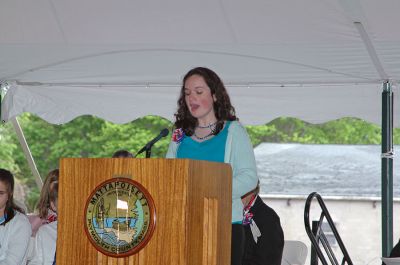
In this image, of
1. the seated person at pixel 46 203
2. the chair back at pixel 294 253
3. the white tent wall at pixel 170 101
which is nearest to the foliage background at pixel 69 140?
the chair back at pixel 294 253

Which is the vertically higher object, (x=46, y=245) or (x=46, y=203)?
(x=46, y=203)

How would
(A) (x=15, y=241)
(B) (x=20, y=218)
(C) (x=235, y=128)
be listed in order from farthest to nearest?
1. (B) (x=20, y=218)
2. (A) (x=15, y=241)
3. (C) (x=235, y=128)

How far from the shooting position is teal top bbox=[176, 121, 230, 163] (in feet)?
13.0

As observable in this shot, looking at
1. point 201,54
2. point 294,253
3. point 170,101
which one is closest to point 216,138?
point 201,54

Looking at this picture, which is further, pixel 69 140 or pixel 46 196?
pixel 69 140

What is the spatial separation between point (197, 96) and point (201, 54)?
407 cm

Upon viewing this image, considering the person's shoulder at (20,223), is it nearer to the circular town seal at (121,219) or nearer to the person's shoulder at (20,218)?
the person's shoulder at (20,218)

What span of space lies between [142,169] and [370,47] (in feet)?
15.3

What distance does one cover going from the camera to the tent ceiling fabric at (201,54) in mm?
7449

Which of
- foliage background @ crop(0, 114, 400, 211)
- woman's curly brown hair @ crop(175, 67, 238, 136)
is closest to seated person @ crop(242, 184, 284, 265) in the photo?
woman's curly brown hair @ crop(175, 67, 238, 136)

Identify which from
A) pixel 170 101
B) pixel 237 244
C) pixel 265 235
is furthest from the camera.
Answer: pixel 170 101

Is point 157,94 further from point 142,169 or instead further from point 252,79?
point 142,169

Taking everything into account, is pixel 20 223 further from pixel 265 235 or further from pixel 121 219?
pixel 121 219

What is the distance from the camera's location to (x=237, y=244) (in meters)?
3.91
